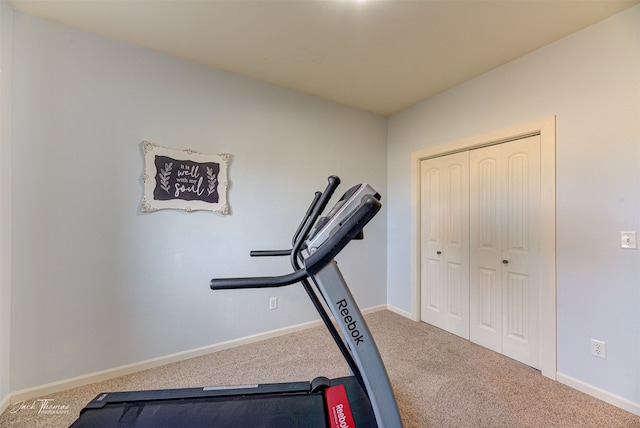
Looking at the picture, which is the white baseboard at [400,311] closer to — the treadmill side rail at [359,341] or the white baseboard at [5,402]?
the treadmill side rail at [359,341]

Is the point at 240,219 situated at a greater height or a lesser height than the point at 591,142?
lesser

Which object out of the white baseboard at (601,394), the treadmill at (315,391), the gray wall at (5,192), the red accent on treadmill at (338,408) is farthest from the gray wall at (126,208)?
the white baseboard at (601,394)

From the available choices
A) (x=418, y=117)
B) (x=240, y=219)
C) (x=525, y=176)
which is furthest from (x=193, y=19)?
(x=525, y=176)

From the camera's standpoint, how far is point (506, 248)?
7.72 feet

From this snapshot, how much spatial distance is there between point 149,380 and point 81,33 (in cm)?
261

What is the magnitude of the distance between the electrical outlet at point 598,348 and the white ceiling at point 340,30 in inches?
86.5

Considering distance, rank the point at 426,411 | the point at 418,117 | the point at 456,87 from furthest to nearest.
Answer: the point at 418,117 < the point at 456,87 < the point at 426,411

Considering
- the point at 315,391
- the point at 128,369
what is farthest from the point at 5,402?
the point at 315,391

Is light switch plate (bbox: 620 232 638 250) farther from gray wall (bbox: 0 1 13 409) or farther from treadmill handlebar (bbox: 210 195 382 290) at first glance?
gray wall (bbox: 0 1 13 409)

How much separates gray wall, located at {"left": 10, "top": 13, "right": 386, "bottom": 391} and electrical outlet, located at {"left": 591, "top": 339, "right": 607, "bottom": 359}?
2.27 metres

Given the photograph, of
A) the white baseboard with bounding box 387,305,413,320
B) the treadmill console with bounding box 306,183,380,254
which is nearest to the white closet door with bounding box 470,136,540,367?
the white baseboard with bounding box 387,305,413,320

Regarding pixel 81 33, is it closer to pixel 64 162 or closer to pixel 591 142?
pixel 64 162

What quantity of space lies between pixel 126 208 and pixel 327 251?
1940 mm

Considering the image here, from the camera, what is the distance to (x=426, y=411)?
1666 millimetres
